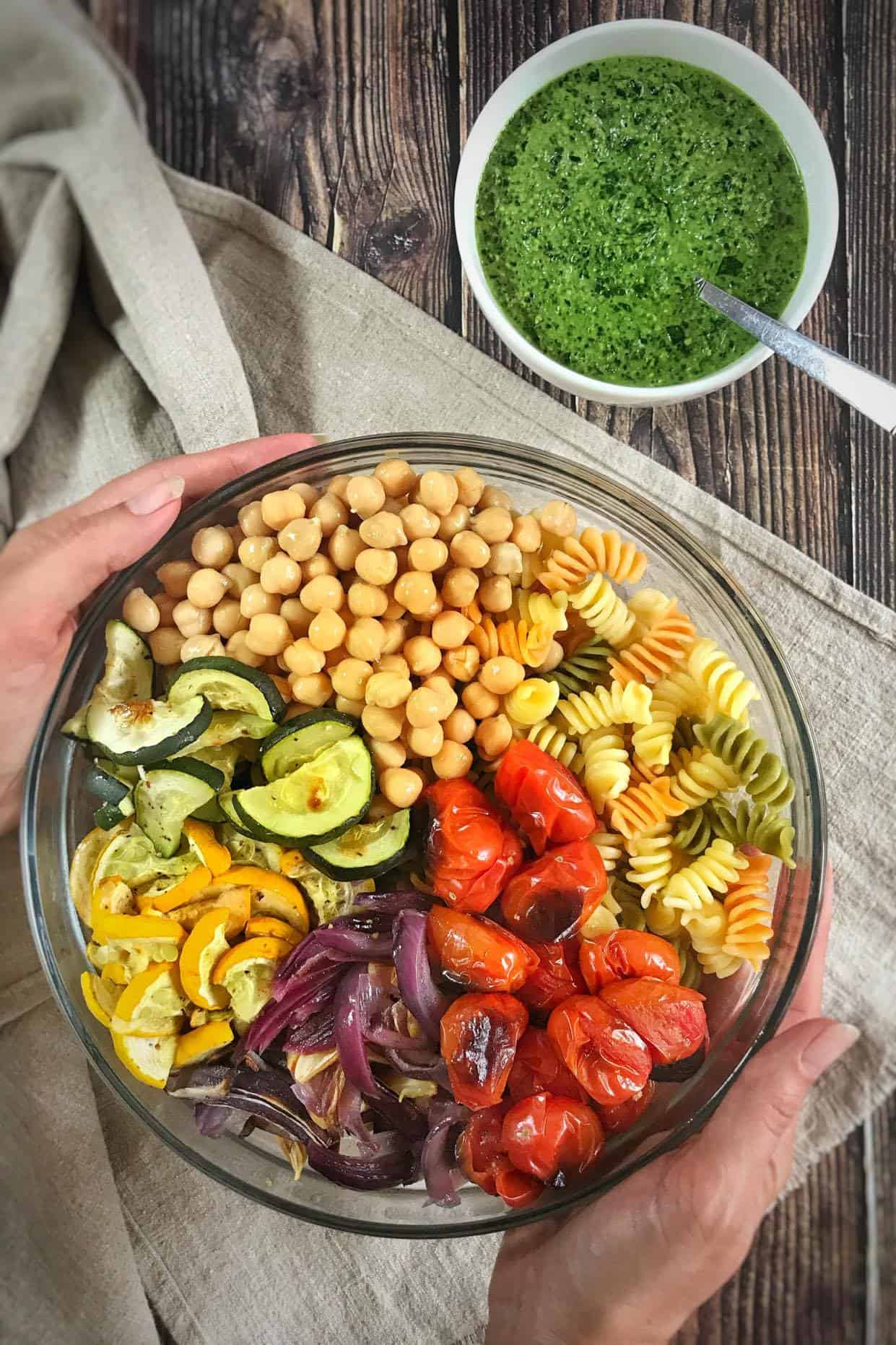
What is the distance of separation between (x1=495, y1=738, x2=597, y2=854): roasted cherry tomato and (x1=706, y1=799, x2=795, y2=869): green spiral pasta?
8.1 inches

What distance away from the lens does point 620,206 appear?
1801 mm

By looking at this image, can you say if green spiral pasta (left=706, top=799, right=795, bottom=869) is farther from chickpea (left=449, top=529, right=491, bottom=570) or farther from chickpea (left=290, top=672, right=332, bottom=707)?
chickpea (left=290, top=672, right=332, bottom=707)

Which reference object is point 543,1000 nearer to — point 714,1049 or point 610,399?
point 714,1049

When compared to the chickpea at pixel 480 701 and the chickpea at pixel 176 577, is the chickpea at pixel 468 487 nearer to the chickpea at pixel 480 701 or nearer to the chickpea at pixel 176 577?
the chickpea at pixel 480 701

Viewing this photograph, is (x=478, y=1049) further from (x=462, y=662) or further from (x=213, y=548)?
(x=213, y=548)

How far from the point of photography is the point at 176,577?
5.57ft

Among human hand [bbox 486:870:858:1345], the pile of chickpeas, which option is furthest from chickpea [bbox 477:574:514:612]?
human hand [bbox 486:870:858:1345]

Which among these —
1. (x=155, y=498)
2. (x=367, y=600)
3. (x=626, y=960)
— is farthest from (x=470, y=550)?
(x=626, y=960)

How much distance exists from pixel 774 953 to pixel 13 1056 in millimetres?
1344

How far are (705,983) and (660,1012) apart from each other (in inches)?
12.7

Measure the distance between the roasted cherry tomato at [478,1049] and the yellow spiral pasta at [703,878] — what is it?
30 centimetres

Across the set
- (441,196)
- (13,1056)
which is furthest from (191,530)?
(13,1056)

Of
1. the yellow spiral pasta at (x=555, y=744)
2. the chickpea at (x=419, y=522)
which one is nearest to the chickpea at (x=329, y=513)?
the chickpea at (x=419, y=522)

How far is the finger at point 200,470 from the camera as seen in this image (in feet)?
5.90
